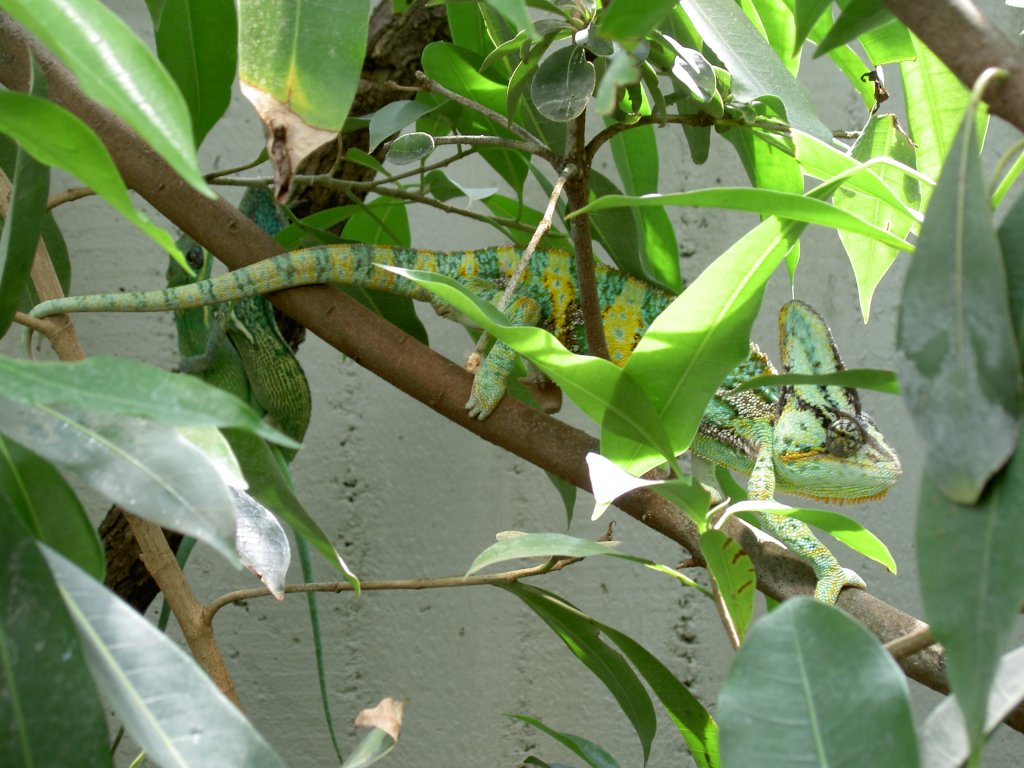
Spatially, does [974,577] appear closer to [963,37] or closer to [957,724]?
[957,724]

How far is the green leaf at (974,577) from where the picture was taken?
0.40 meters

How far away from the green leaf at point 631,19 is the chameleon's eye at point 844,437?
110 centimetres

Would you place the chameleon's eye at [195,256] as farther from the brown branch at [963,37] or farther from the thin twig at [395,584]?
the brown branch at [963,37]

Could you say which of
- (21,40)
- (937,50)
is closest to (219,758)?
(937,50)

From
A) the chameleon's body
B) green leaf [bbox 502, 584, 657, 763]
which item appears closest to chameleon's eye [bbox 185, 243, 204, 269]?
the chameleon's body

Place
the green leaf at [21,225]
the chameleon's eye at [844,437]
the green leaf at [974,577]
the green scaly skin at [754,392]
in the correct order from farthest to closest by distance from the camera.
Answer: the chameleon's eye at [844,437] < the green scaly skin at [754,392] < the green leaf at [21,225] < the green leaf at [974,577]

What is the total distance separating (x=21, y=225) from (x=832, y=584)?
0.89m

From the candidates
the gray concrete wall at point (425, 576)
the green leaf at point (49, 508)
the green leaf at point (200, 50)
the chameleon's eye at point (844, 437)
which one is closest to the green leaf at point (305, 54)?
the green leaf at point (49, 508)

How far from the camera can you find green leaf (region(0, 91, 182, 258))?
1.67ft

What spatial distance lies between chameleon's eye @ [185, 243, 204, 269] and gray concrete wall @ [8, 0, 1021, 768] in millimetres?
698

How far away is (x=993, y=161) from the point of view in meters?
2.47

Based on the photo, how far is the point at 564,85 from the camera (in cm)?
84

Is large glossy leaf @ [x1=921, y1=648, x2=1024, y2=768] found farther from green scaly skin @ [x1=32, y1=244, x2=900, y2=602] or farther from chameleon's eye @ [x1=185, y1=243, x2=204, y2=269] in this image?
chameleon's eye @ [x1=185, y1=243, x2=204, y2=269]

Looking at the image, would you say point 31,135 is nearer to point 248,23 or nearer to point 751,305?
point 248,23
